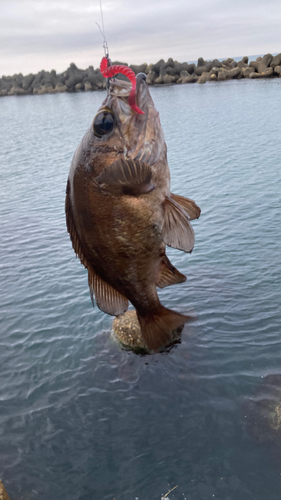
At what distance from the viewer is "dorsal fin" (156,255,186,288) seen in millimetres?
4699

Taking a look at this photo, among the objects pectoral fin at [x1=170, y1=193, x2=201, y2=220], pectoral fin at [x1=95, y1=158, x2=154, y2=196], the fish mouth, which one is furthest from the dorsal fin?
the fish mouth

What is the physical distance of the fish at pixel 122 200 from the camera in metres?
3.73

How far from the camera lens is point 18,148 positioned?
33.6m

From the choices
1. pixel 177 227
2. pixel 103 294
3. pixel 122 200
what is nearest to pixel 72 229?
pixel 122 200

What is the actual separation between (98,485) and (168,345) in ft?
8.97

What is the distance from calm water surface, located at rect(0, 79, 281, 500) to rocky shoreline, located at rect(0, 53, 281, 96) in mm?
55537

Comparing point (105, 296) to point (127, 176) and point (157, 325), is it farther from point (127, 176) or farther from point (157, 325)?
point (127, 176)

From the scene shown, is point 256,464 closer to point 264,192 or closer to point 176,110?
point 264,192

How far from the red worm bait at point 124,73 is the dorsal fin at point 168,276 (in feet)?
5.60

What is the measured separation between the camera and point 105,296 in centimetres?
457

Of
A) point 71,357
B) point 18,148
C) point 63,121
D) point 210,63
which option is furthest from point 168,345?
point 210,63

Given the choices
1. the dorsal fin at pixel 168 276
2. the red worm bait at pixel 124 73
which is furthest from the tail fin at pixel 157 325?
the red worm bait at pixel 124 73

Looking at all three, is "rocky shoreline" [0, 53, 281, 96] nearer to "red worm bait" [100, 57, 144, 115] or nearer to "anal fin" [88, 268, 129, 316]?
"anal fin" [88, 268, 129, 316]

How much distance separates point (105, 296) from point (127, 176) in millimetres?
1404
